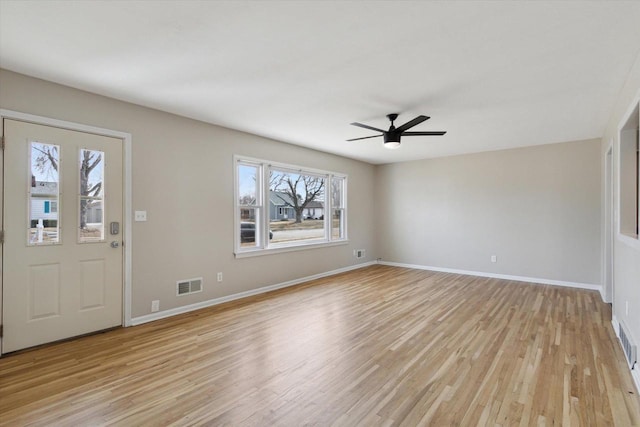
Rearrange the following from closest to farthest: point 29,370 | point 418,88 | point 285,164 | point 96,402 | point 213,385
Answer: point 96,402
point 213,385
point 29,370
point 418,88
point 285,164

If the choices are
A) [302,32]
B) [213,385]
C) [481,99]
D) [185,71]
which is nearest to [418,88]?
[481,99]

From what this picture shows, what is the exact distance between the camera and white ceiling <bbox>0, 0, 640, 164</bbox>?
2.03 m

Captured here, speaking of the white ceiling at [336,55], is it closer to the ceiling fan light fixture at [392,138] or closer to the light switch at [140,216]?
the ceiling fan light fixture at [392,138]

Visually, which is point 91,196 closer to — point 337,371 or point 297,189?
point 337,371

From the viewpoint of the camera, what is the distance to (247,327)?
359 cm

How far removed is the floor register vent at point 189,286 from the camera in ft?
13.6

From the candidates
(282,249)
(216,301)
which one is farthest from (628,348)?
(216,301)

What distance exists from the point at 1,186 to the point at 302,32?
3032 millimetres

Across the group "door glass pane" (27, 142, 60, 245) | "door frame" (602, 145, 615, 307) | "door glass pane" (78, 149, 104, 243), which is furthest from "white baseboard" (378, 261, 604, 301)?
"door glass pane" (27, 142, 60, 245)

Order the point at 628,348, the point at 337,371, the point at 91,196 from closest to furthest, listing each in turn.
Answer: the point at 337,371
the point at 628,348
the point at 91,196

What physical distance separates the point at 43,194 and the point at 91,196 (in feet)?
1.32

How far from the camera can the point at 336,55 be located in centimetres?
258

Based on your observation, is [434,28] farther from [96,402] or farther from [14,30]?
[96,402]

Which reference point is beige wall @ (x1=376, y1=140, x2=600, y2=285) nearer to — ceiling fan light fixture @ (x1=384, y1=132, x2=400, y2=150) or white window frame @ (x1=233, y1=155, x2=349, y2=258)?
white window frame @ (x1=233, y1=155, x2=349, y2=258)
